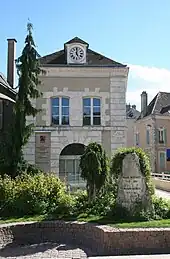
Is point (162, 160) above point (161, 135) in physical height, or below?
below

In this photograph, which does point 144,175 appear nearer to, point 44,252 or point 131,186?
point 131,186

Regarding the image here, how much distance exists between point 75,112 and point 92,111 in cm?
113

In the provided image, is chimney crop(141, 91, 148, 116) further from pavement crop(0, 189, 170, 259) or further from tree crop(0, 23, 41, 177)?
pavement crop(0, 189, 170, 259)

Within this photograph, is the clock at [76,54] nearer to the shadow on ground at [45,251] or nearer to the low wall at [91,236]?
the low wall at [91,236]

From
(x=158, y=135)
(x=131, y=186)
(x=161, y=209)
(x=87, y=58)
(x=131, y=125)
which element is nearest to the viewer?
(x=131, y=186)

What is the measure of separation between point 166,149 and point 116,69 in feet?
79.6

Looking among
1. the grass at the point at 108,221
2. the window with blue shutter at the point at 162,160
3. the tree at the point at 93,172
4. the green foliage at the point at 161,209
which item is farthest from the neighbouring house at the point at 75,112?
the window with blue shutter at the point at 162,160

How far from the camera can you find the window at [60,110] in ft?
80.7

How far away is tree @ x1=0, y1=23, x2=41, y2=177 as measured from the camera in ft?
64.3

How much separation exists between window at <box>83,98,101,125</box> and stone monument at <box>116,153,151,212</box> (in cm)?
1348

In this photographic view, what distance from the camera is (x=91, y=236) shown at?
962 cm

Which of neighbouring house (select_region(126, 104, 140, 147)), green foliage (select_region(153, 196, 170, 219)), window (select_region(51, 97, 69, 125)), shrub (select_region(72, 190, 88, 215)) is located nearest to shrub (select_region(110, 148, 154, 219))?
green foliage (select_region(153, 196, 170, 219))

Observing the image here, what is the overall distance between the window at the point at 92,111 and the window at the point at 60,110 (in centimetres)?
120

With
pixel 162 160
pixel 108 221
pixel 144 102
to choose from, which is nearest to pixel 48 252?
pixel 108 221
